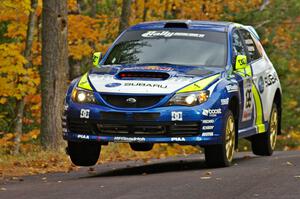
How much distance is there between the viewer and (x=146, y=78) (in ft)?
38.9

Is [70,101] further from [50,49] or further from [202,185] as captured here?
[50,49]

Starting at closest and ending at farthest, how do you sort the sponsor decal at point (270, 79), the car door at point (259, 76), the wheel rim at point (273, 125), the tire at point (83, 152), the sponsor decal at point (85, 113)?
the sponsor decal at point (85, 113) → the tire at point (83, 152) → the car door at point (259, 76) → the sponsor decal at point (270, 79) → the wheel rim at point (273, 125)

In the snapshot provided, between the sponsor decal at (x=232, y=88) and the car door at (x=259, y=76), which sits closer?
the sponsor decal at (x=232, y=88)

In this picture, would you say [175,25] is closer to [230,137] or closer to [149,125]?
[230,137]

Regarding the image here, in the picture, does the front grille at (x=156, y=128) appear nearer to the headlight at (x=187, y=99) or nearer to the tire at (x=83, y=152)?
the headlight at (x=187, y=99)

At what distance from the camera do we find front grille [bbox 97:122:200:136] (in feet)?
38.0

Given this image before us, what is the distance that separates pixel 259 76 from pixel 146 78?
2928mm

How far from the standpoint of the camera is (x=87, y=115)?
11797mm

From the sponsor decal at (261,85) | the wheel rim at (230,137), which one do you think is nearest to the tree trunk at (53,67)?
the sponsor decal at (261,85)

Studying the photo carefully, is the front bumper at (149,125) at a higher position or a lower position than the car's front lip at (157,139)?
higher

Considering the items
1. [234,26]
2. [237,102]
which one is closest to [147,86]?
[237,102]

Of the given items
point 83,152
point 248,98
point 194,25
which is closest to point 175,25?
point 194,25

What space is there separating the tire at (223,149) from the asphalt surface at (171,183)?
5.5 inches

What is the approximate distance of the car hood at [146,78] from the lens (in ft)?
38.0
